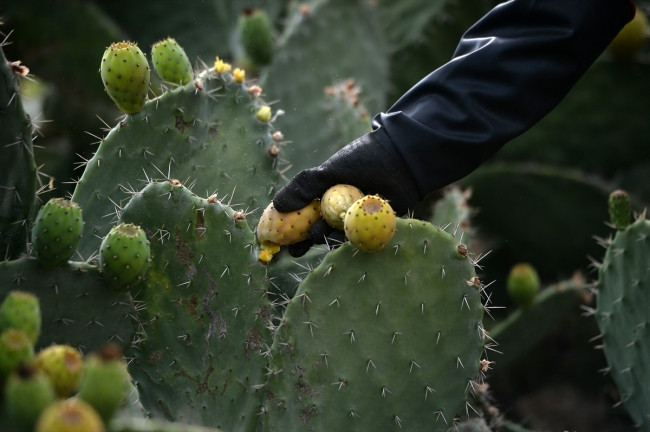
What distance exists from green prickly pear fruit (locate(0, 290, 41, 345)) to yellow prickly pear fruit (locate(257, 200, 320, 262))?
590 mm

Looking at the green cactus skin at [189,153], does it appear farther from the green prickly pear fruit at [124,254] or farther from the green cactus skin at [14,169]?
the green prickly pear fruit at [124,254]

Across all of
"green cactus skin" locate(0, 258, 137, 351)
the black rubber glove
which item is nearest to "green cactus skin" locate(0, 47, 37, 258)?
"green cactus skin" locate(0, 258, 137, 351)

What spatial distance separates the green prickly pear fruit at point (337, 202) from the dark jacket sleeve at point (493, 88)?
134 mm

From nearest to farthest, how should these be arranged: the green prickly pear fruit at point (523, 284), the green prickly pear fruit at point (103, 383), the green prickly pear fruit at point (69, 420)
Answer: the green prickly pear fruit at point (69, 420) < the green prickly pear fruit at point (103, 383) < the green prickly pear fruit at point (523, 284)

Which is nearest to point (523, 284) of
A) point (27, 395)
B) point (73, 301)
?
point (73, 301)

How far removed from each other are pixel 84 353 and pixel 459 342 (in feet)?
2.43

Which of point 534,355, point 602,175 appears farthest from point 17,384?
point 602,175

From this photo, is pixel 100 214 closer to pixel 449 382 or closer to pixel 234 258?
pixel 234 258

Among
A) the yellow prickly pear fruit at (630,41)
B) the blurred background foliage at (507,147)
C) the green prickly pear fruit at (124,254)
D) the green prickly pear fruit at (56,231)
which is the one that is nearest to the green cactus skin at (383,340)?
the green prickly pear fruit at (124,254)

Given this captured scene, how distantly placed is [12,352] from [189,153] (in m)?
0.97

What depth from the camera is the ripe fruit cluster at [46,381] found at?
1.05 meters

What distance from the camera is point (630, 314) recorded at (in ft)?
7.10

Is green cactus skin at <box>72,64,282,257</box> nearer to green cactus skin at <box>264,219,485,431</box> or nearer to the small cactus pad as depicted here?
the small cactus pad

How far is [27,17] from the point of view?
11.8ft
